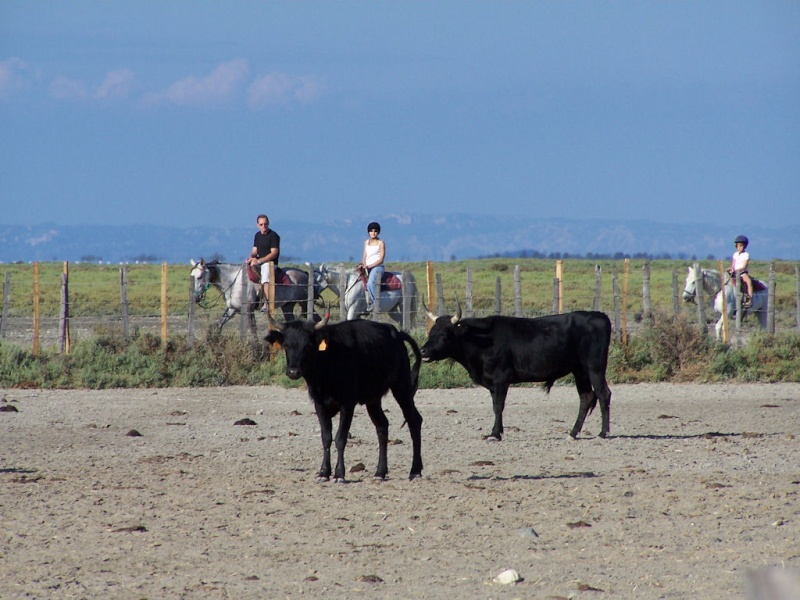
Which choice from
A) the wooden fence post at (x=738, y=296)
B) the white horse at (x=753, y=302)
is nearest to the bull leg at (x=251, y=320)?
the white horse at (x=753, y=302)

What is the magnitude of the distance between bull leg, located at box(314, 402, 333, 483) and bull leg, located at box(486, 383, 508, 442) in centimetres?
275

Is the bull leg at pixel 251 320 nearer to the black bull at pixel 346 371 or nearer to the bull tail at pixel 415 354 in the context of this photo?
the bull tail at pixel 415 354

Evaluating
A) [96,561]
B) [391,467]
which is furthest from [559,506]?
[96,561]

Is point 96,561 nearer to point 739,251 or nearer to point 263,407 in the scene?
point 263,407

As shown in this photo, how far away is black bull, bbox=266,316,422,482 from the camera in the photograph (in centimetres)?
951

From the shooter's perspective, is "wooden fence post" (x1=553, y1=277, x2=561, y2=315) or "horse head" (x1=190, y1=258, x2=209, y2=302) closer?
"wooden fence post" (x1=553, y1=277, x2=561, y2=315)

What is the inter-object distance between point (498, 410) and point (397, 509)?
3963 millimetres

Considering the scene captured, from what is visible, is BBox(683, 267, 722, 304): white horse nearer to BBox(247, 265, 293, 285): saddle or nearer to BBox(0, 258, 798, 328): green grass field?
BBox(0, 258, 798, 328): green grass field

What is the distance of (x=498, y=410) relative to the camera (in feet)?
40.1

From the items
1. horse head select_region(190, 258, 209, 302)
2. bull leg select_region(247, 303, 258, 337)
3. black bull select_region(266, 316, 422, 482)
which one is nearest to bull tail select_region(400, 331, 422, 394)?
black bull select_region(266, 316, 422, 482)

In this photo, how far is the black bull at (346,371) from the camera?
951cm

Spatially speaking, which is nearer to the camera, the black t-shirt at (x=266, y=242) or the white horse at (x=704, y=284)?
the black t-shirt at (x=266, y=242)

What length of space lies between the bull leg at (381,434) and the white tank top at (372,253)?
9406 millimetres

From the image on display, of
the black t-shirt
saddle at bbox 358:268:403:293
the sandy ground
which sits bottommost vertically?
the sandy ground
